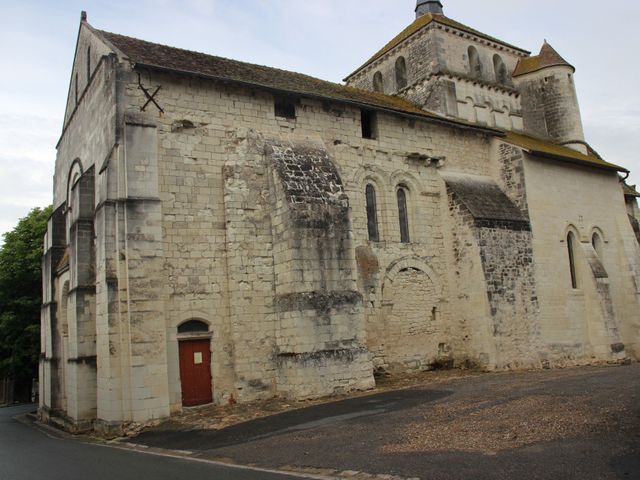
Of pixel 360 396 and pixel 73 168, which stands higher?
pixel 73 168

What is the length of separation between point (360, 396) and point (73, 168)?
1143 centimetres

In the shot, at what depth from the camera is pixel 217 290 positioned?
46.9ft

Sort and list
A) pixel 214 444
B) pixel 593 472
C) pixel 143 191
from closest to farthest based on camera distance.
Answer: pixel 593 472, pixel 214 444, pixel 143 191

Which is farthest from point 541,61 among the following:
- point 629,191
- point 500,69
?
point 629,191

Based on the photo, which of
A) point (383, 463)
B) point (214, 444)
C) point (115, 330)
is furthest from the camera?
point (115, 330)

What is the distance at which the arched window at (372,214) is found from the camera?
1775 cm

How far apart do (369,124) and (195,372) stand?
922cm

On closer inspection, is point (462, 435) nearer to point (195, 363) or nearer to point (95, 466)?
point (95, 466)

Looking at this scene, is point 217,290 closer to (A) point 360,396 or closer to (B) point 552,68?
(A) point 360,396

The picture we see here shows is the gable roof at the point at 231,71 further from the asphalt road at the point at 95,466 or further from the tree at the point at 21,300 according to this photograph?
the tree at the point at 21,300

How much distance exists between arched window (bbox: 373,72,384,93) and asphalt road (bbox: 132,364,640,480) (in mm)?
16818

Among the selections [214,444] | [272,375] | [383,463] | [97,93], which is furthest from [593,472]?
[97,93]

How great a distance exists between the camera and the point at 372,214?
1791cm

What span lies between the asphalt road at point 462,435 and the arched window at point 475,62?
15.8 metres
